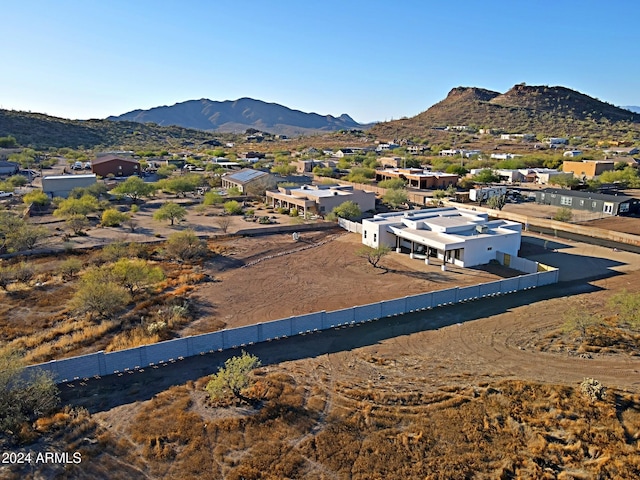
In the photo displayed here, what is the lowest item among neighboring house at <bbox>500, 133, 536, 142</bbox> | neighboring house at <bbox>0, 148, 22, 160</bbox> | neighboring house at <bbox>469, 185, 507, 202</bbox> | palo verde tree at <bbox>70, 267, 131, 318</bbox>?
palo verde tree at <bbox>70, 267, 131, 318</bbox>

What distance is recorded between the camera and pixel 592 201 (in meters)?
50.7

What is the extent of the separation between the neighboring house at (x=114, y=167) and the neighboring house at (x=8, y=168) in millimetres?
13429

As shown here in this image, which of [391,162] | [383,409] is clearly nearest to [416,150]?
[391,162]

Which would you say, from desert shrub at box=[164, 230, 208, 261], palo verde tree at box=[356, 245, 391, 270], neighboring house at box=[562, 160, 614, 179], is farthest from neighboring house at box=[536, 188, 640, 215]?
desert shrub at box=[164, 230, 208, 261]

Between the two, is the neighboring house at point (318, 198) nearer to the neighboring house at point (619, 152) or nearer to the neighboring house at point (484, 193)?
the neighboring house at point (484, 193)

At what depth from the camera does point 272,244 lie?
37438mm

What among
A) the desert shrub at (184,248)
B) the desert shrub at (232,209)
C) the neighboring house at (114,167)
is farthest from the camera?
the neighboring house at (114,167)

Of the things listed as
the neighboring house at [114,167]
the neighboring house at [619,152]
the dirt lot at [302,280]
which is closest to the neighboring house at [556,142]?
the neighboring house at [619,152]

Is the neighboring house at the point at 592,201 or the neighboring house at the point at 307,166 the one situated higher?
the neighboring house at the point at 307,166

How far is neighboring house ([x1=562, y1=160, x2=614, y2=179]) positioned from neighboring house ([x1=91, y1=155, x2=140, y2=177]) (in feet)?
233

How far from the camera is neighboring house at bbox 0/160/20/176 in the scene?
74.3 metres

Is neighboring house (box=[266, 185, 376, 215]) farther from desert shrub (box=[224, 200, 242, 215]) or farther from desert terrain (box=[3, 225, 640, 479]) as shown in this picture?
desert terrain (box=[3, 225, 640, 479])

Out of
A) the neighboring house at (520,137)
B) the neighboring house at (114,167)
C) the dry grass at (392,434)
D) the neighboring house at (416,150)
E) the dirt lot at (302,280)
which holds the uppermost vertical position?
the neighboring house at (520,137)

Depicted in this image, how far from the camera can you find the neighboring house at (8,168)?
74.3m
